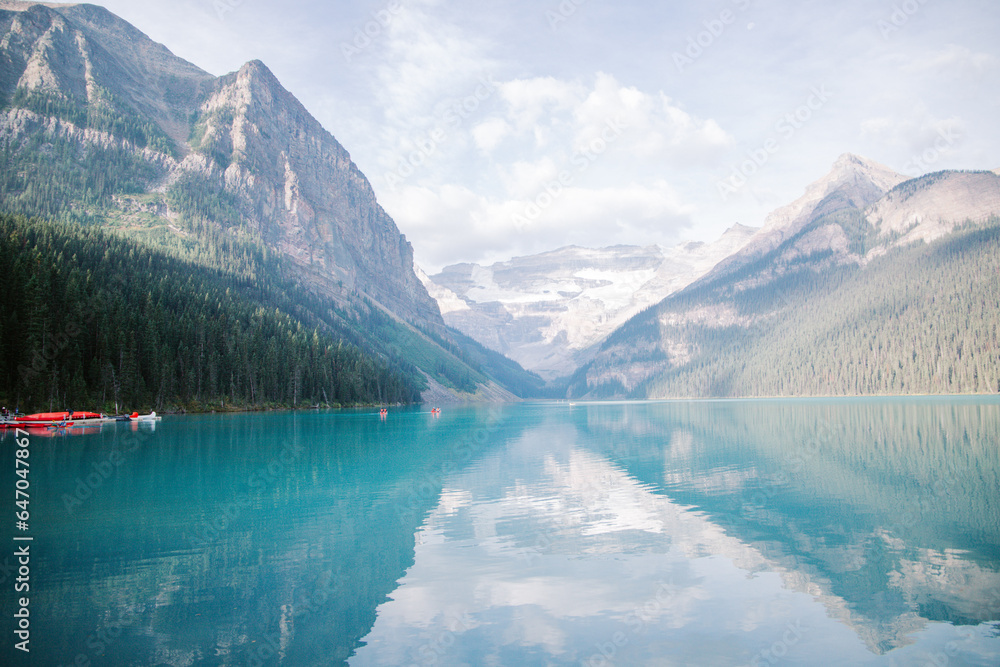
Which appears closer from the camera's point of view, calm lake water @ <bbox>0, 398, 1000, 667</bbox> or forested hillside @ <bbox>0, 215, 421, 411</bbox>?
calm lake water @ <bbox>0, 398, 1000, 667</bbox>

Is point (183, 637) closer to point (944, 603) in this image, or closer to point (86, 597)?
point (86, 597)

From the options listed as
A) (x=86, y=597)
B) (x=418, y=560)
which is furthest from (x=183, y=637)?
(x=418, y=560)

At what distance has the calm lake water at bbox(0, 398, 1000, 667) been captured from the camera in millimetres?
13727

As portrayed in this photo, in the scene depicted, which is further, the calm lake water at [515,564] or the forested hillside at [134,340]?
the forested hillside at [134,340]

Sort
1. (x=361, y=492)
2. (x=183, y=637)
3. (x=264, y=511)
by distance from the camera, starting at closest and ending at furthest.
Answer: (x=183, y=637), (x=264, y=511), (x=361, y=492)

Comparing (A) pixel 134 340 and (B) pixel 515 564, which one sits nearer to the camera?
(B) pixel 515 564

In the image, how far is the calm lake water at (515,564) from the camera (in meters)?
13.7

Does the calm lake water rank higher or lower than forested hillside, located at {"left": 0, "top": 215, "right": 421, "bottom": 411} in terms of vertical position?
lower

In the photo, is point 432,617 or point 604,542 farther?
point 604,542

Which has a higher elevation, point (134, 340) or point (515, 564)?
point (134, 340)

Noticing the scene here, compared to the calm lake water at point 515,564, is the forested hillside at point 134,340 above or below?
above

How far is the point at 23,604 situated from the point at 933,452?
2126 inches

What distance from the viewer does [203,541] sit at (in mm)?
22547

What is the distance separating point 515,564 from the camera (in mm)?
20375
